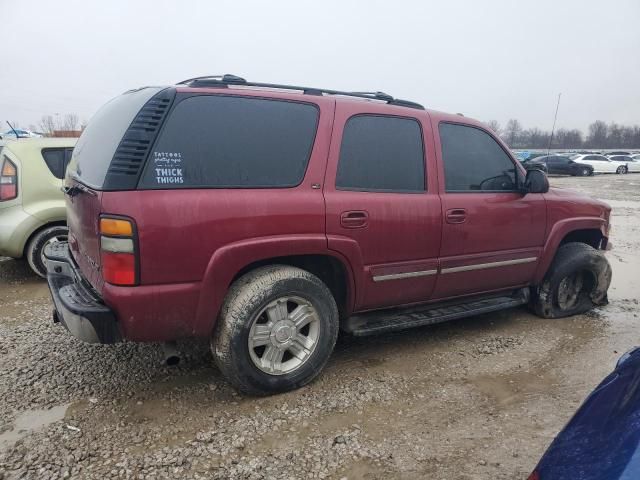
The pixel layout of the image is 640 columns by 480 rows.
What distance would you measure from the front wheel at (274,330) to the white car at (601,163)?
3311 centimetres

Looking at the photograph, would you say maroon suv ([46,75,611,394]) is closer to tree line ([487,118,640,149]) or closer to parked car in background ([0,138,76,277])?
parked car in background ([0,138,76,277])

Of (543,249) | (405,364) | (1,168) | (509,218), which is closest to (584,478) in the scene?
(405,364)

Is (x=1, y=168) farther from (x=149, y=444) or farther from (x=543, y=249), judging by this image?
(x=543, y=249)

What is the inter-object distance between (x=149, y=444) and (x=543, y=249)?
3529 mm

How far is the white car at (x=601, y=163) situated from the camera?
31.5 metres

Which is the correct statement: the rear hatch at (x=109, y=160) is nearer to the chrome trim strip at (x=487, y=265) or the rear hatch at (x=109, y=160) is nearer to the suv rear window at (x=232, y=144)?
the suv rear window at (x=232, y=144)

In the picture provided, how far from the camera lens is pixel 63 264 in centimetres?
334

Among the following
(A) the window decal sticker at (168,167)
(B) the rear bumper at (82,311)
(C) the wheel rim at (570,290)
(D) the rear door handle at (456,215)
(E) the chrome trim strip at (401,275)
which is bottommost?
(C) the wheel rim at (570,290)

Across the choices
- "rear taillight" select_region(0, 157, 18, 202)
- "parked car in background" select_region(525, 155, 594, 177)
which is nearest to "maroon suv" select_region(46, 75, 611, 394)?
"rear taillight" select_region(0, 157, 18, 202)

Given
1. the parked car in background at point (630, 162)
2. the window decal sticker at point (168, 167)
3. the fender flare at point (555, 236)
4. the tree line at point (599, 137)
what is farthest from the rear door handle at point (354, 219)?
the tree line at point (599, 137)

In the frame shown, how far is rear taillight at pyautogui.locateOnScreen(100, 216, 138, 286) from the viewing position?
2.48m

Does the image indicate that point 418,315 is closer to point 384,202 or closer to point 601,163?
point 384,202

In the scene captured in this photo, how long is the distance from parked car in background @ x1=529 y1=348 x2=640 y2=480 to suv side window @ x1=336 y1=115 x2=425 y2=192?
1.91m

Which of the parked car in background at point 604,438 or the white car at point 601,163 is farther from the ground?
the white car at point 601,163
